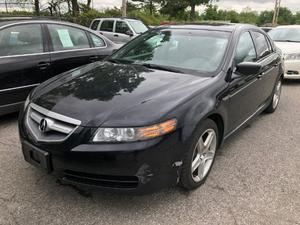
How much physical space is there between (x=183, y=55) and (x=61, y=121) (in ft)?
Answer: 5.45

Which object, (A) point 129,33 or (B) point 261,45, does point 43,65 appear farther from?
(A) point 129,33

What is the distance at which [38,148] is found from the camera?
2.52 meters

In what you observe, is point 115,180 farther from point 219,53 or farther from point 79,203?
point 219,53

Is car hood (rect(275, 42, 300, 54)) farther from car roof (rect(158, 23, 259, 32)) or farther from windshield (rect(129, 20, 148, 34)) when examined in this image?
windshield (rect(129, 20, 148, 34))

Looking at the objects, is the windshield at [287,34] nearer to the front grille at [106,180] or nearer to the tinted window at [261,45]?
the tinted window at [261,45]

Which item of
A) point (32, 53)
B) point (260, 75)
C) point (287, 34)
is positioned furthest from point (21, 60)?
point (287, 34)

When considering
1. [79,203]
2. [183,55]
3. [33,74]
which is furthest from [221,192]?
[33,74]

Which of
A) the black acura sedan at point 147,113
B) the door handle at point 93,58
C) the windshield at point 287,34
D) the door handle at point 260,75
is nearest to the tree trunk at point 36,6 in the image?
the windshield at point 287,34

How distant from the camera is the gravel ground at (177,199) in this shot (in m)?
2.56

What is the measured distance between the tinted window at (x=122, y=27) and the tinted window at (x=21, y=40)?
295 inches

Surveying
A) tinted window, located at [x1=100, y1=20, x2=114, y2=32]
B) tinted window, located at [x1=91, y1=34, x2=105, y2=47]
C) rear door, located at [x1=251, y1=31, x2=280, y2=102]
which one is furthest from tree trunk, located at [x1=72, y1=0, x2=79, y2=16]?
rear door, located at [x1=251, y1=31, x2=280, y2=102]

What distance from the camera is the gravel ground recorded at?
2.56 meters

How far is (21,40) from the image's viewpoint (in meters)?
4.52

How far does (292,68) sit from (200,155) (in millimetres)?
5730
